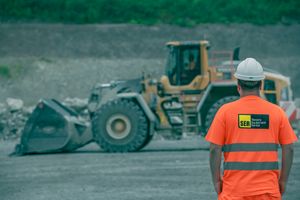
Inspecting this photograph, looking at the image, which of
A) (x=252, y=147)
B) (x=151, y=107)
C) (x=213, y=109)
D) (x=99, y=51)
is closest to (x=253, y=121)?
(x=252, y=147)

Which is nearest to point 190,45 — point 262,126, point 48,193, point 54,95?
point 48,193

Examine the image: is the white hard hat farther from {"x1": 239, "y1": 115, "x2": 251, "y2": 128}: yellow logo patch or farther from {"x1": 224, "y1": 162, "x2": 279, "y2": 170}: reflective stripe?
{"x1": 224, "y1": 162, "x2": 279, "y2": 170}: reflective stripe

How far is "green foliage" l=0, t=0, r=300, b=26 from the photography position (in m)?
50.6

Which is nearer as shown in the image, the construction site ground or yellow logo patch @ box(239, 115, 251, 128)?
yellow logo patch @ box(239, 115, 251, 128)

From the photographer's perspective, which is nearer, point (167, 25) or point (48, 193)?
point (48, 193)

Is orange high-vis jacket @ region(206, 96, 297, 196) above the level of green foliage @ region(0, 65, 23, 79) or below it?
below

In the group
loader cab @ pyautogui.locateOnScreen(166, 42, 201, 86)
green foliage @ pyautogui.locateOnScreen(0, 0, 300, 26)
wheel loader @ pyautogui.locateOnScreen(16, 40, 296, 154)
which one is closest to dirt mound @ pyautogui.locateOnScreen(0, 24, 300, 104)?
green foliage @ pyautogui.locateOnScreen(0, 0, 300, 26)

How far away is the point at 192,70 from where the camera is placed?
62.1 feet

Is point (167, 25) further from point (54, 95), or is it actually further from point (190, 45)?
point (190, 45)

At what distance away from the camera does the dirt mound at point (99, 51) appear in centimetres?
4266

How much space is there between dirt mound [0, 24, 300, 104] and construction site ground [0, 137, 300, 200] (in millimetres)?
23783

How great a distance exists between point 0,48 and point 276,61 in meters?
16.2

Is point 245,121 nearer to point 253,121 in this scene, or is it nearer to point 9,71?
point 253,121

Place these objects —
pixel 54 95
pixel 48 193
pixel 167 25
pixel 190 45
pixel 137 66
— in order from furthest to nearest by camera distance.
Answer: pixel 167 25 < pixel 137 66 < pixel 54 95 < pixel 190 45 < pixel 48 193
